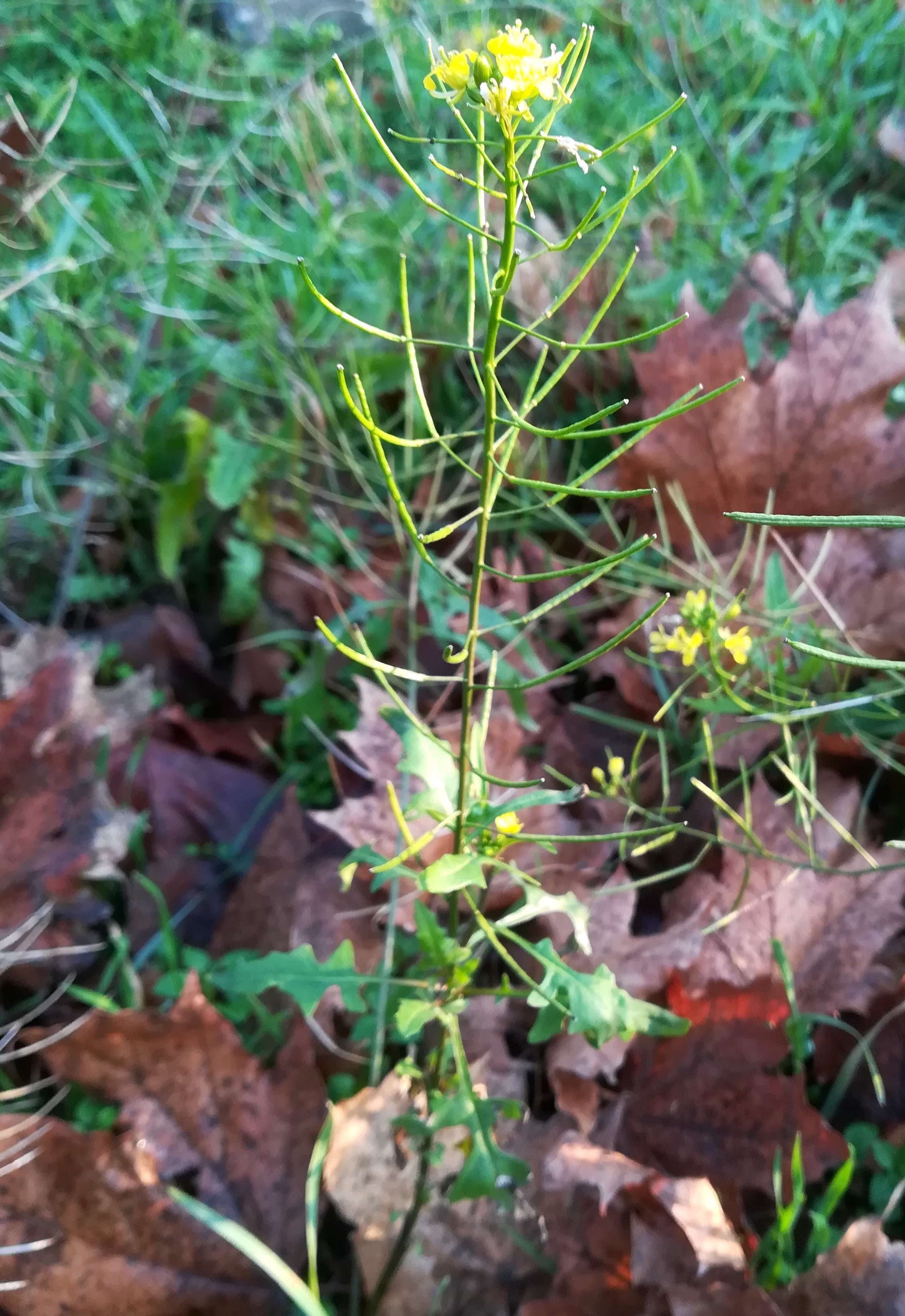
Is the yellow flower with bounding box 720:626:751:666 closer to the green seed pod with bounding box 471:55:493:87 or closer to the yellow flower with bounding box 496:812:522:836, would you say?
the yellow flower with bounding box 496:812:522:836

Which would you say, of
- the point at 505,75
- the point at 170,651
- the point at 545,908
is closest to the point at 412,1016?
the point at 545,908

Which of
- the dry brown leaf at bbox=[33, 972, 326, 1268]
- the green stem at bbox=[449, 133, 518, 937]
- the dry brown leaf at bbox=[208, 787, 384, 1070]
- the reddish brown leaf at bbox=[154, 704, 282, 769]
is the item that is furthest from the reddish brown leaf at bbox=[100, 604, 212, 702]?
the green stem at bbox=[449, 133, 518, 937]

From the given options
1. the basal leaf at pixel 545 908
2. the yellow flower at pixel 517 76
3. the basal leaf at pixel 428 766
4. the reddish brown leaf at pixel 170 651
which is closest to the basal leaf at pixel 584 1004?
the basal leaf at pixel 545 908

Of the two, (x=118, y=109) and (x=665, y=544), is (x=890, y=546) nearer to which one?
(x=665, y=544)

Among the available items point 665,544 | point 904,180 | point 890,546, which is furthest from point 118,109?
point 890,546

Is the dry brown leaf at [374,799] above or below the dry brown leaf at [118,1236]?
above

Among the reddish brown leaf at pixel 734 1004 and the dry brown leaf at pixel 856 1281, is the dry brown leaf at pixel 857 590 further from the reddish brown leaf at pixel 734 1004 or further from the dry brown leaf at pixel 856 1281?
the dry brown leaf at pixel 856 1281
